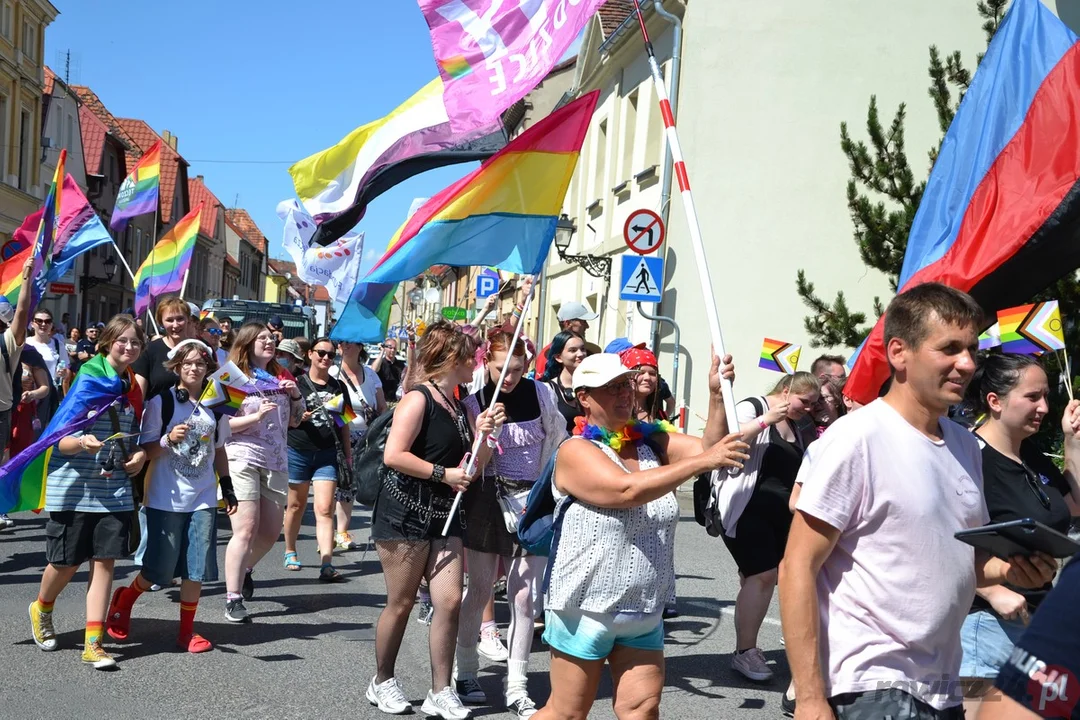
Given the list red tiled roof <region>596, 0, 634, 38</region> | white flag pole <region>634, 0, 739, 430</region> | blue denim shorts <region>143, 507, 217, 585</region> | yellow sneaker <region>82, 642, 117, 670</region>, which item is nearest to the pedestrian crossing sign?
blue denim shorts <region>143, 507, 217, 585</region>

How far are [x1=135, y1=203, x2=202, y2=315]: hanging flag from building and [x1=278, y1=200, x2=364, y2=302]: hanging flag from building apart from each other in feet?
3.64

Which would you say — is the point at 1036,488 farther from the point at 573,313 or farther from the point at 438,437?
the point at 573,313

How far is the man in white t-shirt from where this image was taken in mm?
2863

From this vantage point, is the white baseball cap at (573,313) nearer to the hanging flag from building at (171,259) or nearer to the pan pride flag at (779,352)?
the pan pride flag at (779,352)

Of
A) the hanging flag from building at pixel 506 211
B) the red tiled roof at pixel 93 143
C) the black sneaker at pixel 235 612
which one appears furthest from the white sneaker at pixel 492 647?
the red tiled roof at pixel 93 143

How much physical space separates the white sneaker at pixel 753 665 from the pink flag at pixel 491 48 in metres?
3.22

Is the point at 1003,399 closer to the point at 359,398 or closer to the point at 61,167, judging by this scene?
the point at 359,398

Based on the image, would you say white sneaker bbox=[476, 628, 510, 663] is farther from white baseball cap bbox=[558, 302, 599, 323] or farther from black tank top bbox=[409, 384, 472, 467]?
white baseball cap bbox=[558, 302, 599, 323]

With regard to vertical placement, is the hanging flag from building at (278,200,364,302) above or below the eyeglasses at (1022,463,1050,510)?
above

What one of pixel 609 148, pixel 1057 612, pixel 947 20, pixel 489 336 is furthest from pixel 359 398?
pixel 609 148

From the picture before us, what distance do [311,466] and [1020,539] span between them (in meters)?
7.34

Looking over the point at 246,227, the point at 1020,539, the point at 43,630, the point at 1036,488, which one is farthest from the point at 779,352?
the point at 246,227

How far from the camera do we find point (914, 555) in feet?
9.45

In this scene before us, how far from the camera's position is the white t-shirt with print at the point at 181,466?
21.9 ft
